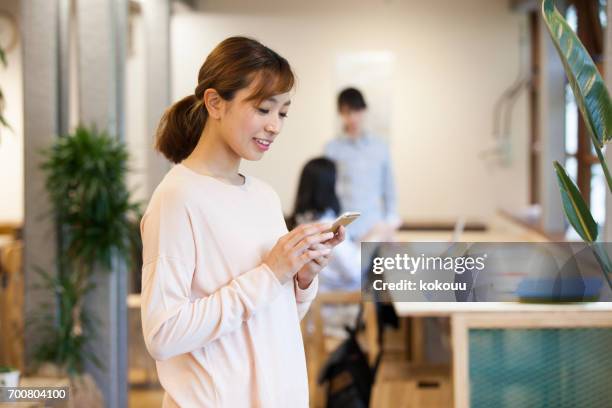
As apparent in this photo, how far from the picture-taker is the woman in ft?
4.95

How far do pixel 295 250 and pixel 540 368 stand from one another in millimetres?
1316

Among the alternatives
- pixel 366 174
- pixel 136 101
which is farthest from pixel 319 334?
pixel 136 101

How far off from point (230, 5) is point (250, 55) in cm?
680

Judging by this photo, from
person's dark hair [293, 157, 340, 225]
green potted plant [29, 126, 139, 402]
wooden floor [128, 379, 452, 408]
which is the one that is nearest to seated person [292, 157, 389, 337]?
person's dark hair [293, 157, 340, 225]

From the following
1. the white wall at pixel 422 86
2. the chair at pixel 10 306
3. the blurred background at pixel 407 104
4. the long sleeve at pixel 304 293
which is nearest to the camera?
the long sleeve at pixel 304 293

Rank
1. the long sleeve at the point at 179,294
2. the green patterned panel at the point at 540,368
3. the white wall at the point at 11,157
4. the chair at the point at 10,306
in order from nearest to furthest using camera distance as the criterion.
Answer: the long sleeve at the point at 179,294, the green patterned panel at the point at 540,368, the chair at the point at 10,306, the white wall at the point at 11,157

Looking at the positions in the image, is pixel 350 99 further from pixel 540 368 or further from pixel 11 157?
pixel 11 157

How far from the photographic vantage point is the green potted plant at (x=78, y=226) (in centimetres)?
448

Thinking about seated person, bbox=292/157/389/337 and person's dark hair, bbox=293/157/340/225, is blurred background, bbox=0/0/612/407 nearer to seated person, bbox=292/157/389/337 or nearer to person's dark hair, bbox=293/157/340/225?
seated person, bbox=292/157/389/337

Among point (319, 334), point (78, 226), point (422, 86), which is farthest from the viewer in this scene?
point (422, 86)

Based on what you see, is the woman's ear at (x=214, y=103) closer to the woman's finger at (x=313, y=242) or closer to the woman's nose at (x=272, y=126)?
the woman's nose at (x=272, y=126)

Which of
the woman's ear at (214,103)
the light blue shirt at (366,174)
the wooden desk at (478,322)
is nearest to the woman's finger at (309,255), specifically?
the woman's ear at (214,103)

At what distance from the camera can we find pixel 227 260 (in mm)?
1564

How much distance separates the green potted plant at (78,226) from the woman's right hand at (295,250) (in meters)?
3.05
